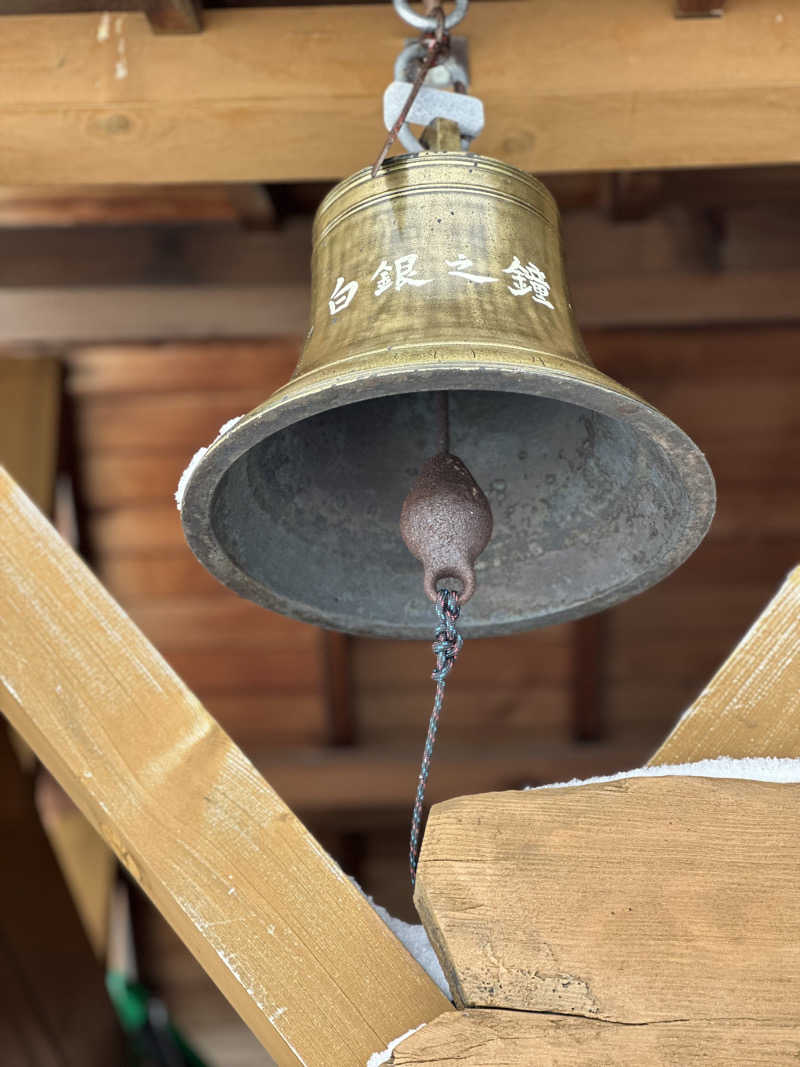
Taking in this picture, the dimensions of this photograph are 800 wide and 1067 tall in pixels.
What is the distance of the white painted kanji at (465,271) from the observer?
1104 millimetres

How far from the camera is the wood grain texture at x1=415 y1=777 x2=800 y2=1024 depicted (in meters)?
0.90

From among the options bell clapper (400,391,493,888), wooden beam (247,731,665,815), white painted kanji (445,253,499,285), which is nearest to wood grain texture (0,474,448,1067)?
bell clapper (400,391,493,888)

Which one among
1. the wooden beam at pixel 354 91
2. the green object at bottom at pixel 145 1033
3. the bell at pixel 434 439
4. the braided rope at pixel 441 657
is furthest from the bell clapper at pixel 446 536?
the green object at bottom at pixel 145 1033

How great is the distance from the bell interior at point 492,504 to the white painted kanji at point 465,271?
9.5 inches

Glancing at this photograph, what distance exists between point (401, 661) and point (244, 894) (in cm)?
318

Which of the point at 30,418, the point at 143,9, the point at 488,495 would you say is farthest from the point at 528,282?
A: the point at 30,418

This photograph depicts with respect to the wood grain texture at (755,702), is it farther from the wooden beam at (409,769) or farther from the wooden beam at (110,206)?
the wooden beam at (409,769)

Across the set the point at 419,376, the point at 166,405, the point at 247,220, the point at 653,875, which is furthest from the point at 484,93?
the point at 166,405

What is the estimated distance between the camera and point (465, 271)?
3.64ft

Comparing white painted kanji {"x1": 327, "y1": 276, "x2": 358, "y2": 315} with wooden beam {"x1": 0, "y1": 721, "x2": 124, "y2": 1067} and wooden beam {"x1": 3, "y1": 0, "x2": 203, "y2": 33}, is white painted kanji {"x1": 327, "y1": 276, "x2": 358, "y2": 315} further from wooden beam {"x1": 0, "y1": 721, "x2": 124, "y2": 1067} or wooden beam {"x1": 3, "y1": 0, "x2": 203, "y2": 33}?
wooden beam {"x1": 0, "y1": 721, "x2": 124, "y2": 1067}

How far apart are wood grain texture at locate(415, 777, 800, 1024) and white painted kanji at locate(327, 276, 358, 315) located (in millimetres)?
458

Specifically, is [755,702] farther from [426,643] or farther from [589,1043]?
[426,643]

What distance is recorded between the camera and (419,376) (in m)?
0.96

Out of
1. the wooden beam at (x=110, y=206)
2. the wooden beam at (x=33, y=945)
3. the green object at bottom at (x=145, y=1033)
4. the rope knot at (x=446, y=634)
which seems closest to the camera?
the rope knot at (x=446, y=634)
